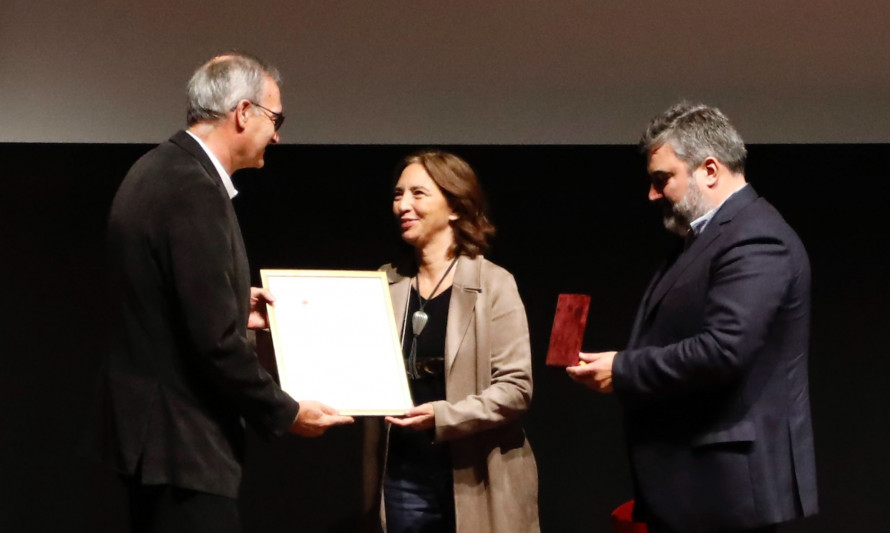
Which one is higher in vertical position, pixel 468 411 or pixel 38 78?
pixel 38 78

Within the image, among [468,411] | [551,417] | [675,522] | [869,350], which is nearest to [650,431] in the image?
[675,522]

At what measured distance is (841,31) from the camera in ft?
14.0

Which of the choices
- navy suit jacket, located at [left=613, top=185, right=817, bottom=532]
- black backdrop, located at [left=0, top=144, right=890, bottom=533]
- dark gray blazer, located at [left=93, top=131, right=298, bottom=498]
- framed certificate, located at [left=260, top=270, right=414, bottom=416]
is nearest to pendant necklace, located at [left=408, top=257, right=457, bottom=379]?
framed certificate, located at [left=260, top=270, right=414, bottom=416]

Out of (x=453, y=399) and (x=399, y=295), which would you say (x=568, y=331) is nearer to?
(x=453, y=399)

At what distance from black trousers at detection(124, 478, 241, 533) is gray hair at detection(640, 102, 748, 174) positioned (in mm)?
1409

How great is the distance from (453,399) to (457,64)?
1.67 metres

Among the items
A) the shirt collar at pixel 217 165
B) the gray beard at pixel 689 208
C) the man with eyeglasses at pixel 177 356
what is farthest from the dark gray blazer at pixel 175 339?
the gray beard at pixel 689 208

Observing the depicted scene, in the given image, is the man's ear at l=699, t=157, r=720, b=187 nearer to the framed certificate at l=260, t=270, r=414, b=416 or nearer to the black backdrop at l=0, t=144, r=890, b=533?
the framed certificate at l=260, t=270, r=414, b=416

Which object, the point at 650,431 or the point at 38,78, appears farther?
the point at 38,78

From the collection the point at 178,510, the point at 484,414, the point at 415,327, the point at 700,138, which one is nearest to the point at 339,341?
the point at 415,327

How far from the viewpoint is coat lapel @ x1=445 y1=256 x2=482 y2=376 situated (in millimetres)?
3164

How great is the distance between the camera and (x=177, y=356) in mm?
2406

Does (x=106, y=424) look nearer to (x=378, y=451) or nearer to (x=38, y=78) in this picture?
(x=378, y=451)

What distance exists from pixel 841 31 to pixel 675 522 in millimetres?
2431
